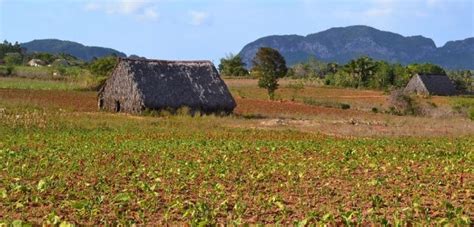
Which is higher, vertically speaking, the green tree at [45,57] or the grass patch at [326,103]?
the green tree at [45,57]

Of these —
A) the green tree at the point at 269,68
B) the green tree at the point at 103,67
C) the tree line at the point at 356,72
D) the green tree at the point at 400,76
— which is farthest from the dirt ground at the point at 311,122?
the green tree at the point at 400,76

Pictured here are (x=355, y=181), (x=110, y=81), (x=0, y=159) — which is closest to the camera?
(x=355, y=181)

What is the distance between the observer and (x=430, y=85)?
80.4 metres

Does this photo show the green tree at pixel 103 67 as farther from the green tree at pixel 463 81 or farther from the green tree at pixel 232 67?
the green tree at pixel 463 81

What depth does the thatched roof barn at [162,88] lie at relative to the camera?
39.9 metres

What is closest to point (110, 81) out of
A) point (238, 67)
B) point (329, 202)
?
point (329, 202)

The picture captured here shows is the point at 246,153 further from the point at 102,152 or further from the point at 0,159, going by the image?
the point at 0,159

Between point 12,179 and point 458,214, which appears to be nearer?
point 458,214

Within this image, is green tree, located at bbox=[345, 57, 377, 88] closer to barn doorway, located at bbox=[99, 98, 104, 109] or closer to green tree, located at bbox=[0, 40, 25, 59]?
barn doorway, located at bbox=[99, 98, 104, 109]

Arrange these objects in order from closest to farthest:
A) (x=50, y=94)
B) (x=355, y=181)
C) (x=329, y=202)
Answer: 1. (x=329, y=202)
2. (x=355, y=181)
3. (x=50, y=94)

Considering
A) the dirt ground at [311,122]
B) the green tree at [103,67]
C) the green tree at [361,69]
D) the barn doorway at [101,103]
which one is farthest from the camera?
the green tree at [361,69]

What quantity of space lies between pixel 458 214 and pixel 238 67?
10315cm

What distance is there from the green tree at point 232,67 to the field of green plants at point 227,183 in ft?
288

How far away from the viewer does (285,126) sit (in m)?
34.1
